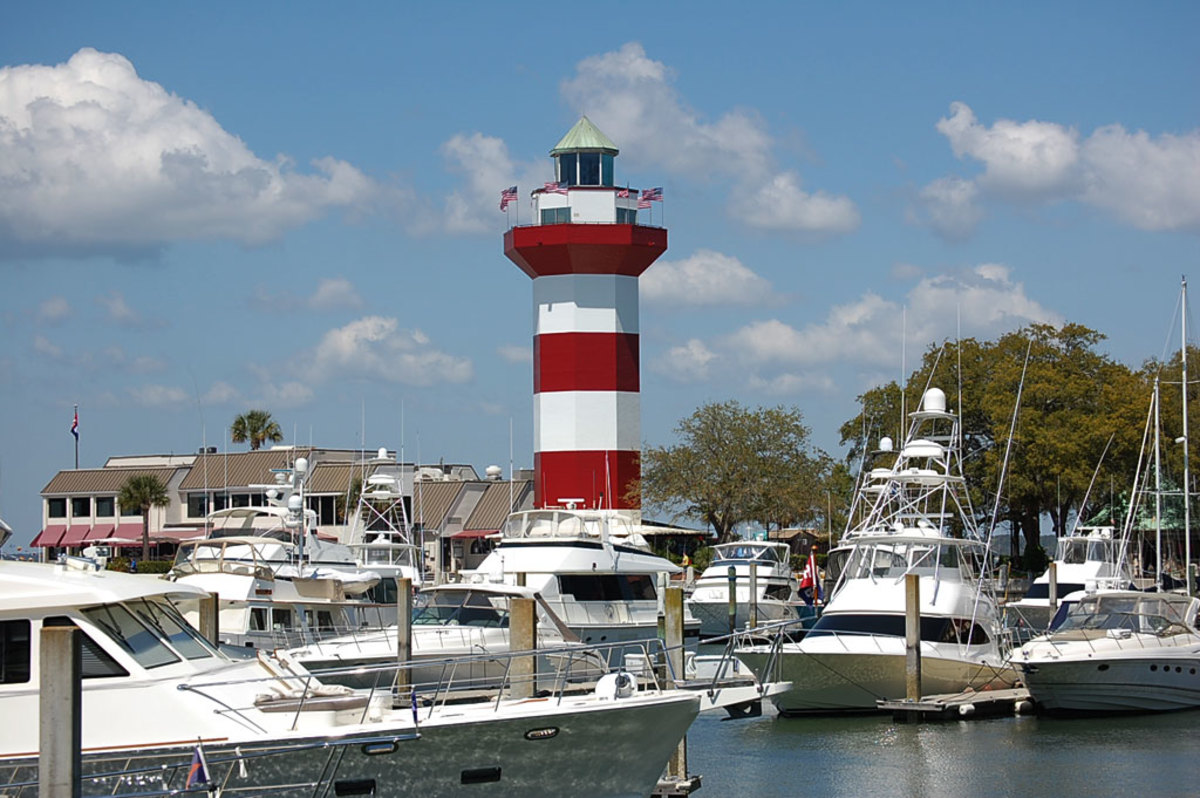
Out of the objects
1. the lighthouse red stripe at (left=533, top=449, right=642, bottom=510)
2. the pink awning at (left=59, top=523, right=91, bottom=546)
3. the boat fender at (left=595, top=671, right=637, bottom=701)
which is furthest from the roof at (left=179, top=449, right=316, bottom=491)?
the boat fender at (left=595, top=671, right=637, bottom=701)

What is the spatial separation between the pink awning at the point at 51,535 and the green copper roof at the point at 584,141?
35.8 meters

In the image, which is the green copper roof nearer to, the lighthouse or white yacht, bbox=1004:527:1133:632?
the lighthouse

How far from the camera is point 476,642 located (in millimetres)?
28078

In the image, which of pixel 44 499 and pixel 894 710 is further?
pixel 44 499

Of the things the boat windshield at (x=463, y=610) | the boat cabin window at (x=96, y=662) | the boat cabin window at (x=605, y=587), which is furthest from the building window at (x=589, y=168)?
the boat cabin window at (x=96, y=662)

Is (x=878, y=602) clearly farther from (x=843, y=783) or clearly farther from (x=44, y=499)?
(x=44, y=499)

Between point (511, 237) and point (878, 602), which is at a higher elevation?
point (511, 237)

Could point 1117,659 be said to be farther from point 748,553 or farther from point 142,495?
point 142,495

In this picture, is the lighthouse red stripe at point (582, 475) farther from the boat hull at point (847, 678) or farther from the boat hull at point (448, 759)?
the boat hull at point (448, 759)

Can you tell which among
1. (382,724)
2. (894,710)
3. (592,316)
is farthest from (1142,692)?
(592,316)

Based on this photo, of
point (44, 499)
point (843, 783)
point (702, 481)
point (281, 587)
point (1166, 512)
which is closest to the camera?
point (843, 783)

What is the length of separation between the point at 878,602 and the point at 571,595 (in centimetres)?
1133

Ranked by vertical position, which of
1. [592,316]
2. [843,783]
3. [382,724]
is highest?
[592,316]

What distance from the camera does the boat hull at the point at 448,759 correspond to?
1481 centimetres
